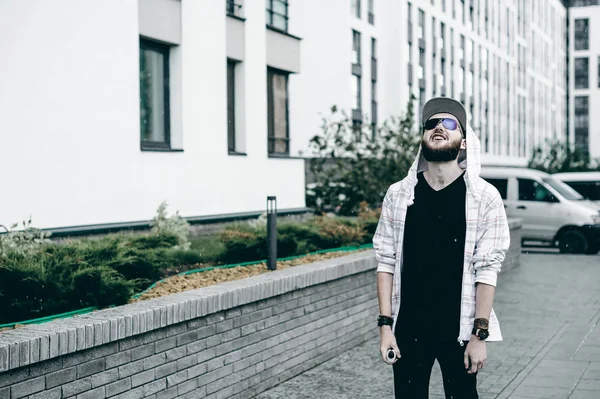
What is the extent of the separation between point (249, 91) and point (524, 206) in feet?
26.7

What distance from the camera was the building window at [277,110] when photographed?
1877 cm

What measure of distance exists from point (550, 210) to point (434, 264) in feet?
59.5

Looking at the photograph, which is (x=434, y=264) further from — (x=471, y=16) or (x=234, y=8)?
(x=471, y=16)

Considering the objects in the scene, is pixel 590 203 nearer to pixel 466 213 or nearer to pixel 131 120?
pixel 131 120

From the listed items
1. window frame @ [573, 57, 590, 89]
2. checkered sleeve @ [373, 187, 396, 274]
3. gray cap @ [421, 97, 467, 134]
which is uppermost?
window frame @ [573, 57, 590, 89]

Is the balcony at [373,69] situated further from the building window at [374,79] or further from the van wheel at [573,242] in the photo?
the van wheel at [573,242]

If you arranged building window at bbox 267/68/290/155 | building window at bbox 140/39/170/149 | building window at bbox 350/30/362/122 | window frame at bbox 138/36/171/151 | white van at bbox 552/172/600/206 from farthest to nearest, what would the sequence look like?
building window at bbox 350/30/362/122 → white van at bbox 552/172/600/206 → building window at bbox 267/68/290/155 → window frame at bbox 138/36/171/151 → building window at bbox 140/39/170/149

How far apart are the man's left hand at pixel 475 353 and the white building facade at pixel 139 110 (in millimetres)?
8178

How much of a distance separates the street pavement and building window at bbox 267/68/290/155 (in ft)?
24.3

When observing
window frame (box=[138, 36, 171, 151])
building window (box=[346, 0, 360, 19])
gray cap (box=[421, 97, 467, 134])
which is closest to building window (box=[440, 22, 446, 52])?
building window (box=[346, 0, 360, 19])

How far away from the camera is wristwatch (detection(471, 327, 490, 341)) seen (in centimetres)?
380

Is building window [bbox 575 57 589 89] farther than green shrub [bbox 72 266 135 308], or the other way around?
building window [bbox 575 57 589 89]

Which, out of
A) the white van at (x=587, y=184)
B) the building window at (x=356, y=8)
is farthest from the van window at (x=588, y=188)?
the building window at (x=356, y=8)

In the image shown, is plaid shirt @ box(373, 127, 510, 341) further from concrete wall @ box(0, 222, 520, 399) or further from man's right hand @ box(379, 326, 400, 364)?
concrete wall @ box(0, 222, 520, 399)
